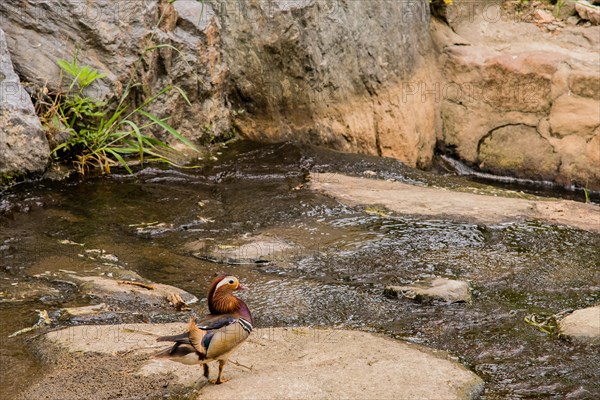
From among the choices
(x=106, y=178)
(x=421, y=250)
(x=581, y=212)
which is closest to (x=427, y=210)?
(x=421, y=250)

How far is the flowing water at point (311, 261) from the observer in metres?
3.99

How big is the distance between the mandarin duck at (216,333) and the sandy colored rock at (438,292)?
1.29m

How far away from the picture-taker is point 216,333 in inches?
130

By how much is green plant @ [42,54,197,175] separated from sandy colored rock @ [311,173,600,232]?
132cm

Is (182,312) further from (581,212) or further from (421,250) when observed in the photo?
(581,212)

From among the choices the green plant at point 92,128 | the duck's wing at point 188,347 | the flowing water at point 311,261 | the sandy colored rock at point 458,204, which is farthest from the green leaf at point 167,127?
the duck's wing at point 188,347

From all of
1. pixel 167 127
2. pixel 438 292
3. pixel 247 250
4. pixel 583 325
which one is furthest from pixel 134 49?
pixel 583 325

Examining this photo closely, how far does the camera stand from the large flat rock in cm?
334

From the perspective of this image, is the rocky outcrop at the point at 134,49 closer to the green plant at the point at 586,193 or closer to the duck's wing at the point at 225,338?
the green plant at the point at 586,193

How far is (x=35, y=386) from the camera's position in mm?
3365

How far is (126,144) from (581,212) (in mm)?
3578

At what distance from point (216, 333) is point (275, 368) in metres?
0.39

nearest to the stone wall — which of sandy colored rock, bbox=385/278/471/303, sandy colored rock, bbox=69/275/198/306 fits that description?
sandy colored rock, bbox=69/275/198/306

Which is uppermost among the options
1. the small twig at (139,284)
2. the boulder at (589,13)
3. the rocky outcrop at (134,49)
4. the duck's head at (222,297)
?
the boulder at (589,13)
